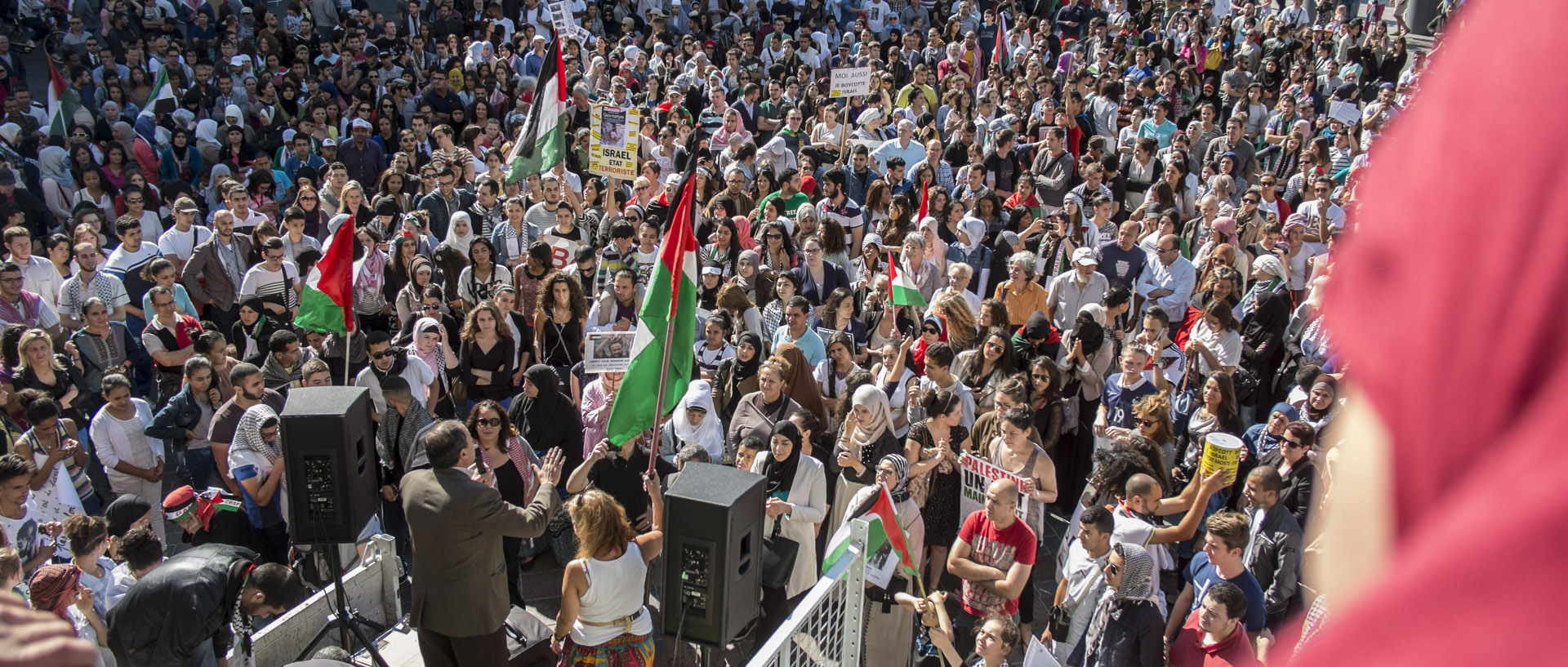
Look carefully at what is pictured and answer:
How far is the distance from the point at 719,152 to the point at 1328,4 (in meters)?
13.4

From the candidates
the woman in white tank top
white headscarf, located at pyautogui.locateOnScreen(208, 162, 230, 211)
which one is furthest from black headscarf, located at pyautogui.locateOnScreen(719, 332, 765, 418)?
white headscarf, located at pyautogui.locateOnScreen(208, 162, 230, 211)

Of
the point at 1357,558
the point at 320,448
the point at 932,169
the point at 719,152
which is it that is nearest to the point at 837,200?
the point at 932,169

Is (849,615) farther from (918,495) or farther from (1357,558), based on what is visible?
(1357,558)

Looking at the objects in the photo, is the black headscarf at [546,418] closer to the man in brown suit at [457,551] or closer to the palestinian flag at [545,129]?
the man in brown suit at [457,551]

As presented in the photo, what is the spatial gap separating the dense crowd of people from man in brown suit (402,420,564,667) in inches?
0.9

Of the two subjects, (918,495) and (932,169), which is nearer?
(918,495)

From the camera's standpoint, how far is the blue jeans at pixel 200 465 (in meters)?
7.56

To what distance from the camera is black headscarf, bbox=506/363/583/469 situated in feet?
25.1

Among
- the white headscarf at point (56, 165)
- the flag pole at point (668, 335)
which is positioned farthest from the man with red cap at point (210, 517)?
the white headscarf at point (56, 165)

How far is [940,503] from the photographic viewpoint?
688cm

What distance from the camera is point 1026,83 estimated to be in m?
16.5

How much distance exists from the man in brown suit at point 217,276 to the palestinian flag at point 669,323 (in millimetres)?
5265

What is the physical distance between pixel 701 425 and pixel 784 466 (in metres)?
1.05

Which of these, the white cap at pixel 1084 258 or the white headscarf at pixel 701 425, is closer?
the white headscarf at pixel 701 425
